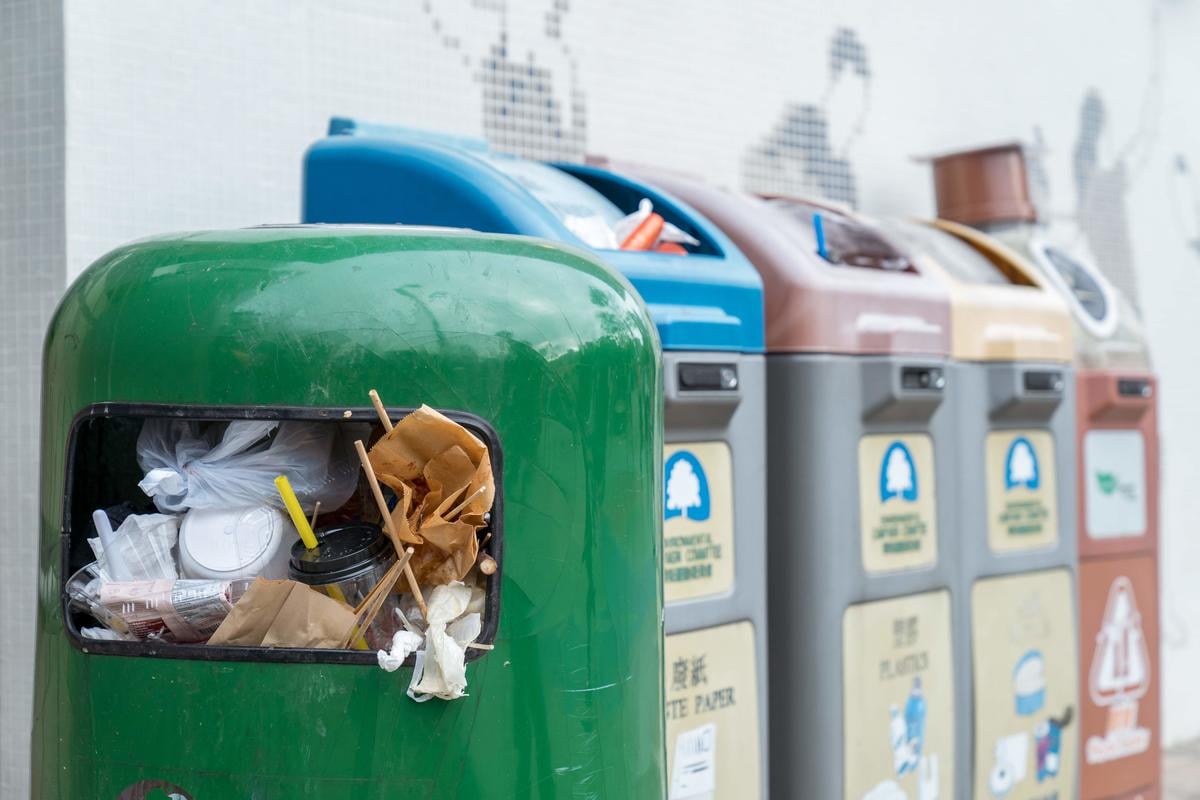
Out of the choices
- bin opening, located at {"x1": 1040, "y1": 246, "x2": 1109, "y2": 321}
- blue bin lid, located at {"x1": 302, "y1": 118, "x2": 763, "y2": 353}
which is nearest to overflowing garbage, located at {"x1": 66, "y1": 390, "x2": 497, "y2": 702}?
blue bin lid, located at {"x1": 302, "y1": 118, "x2": 763, "y2": 353}

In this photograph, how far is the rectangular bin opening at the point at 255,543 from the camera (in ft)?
5.95

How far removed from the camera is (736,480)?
278 cm

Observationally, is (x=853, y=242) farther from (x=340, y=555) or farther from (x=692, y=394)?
(x=340, y=555)

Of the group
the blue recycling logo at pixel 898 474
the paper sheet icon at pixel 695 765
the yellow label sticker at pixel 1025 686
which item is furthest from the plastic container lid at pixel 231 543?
the yellow label sticker at pixel 1025 686

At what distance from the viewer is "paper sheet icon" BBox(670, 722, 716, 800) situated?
2.65 m

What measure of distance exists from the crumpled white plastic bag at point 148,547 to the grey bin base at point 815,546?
4.75 ft

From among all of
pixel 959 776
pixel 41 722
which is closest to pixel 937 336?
pixel 959 776

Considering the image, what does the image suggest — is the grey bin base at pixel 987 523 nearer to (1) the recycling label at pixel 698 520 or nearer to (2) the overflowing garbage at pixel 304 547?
(1) the recycling label at pixel 698 520

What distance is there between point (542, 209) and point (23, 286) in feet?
4.20

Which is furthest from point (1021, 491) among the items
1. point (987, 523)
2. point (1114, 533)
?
point (1114, 533)

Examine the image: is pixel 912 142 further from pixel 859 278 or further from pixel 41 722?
pixel 41 722

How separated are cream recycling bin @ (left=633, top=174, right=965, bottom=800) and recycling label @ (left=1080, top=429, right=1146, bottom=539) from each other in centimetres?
89

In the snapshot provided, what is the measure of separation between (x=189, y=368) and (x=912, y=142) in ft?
12.9

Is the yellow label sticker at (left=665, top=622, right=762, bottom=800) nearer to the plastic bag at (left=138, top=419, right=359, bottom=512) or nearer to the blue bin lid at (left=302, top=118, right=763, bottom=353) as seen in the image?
the blue bin lid at (left=302, top=118, right=763, bottom=353)
